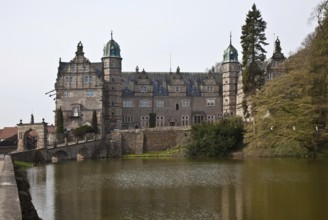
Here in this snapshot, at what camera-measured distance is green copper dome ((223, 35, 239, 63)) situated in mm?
65081

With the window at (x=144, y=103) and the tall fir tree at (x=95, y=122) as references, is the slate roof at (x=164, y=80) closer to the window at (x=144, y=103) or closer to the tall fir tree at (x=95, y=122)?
the window at (x=144, y=103)

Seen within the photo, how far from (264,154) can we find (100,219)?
3107 cm

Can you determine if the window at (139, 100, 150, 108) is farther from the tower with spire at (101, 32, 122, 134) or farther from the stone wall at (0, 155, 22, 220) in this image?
the stone wall at (0, 155, 22, 220)

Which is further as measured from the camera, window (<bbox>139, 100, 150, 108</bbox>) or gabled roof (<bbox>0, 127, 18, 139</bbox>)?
gabled roof (<bbox>0, 127, 18, 139</bbox>)

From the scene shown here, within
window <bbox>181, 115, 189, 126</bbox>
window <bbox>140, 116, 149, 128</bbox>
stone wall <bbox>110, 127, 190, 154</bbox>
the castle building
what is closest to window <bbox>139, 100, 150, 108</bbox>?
the castle building

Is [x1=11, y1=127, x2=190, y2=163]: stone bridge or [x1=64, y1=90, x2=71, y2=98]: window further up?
[x1=64, y1=90, x2=71, y2=98]: window

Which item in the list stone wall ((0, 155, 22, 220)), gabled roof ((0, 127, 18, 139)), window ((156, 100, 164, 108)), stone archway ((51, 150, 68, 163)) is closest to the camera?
stone wall ((0, 155, 22, 220))

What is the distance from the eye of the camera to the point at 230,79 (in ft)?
212

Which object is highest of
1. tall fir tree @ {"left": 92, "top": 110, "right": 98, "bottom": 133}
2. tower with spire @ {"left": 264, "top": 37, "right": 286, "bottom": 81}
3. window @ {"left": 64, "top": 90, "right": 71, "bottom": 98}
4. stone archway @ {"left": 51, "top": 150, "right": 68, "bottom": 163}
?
tower with spire @ {"left": 264, "top": 37, "right": 286, "bottom": 81}

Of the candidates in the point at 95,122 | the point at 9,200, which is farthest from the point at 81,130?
the point at 9,200

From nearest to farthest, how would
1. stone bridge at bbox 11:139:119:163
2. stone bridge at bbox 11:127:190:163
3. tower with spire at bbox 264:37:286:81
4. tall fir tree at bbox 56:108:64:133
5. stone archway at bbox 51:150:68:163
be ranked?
stone bridge at bbox 11:139:119:163 < stone archway at bbox 51:150:68:163 < stone bridge at bbox 11:127:190:163 < tall fir tree at bbox 56:108:64:133 < tower with spire at bbox 264:37:286:81

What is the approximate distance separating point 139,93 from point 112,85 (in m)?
4.56

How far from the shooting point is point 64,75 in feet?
200

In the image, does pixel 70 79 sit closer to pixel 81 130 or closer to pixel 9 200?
pixel 81 130
